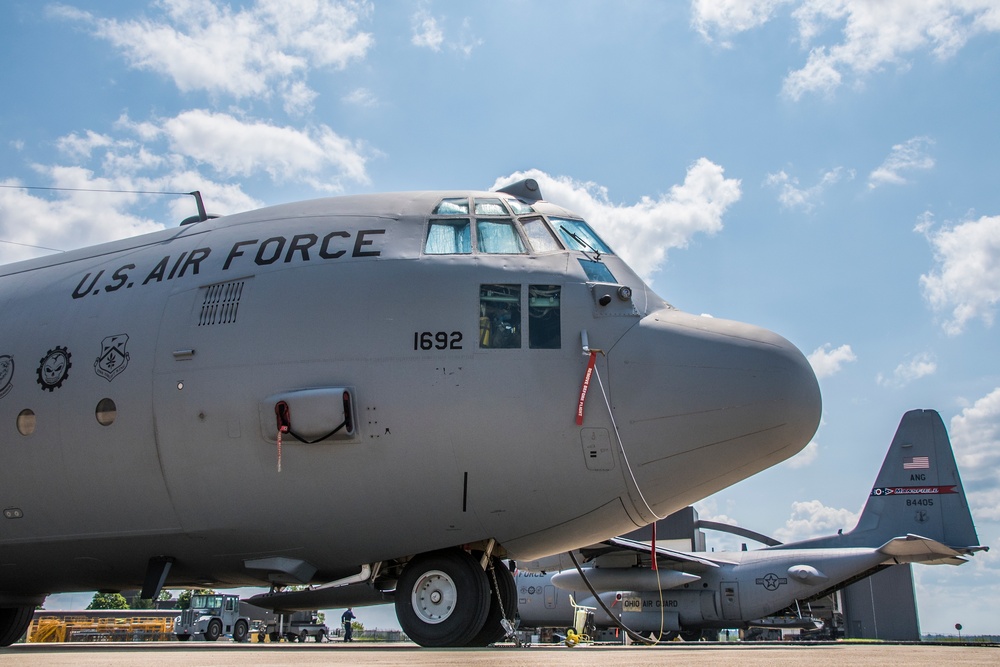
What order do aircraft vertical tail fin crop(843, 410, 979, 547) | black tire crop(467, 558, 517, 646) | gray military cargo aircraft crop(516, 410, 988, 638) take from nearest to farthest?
black tire crop(467, 558, 517, 646), gray military cargo aircraft crop(516, 410, 988, 638), aircraft vertical tail fin crop(843, 410, 979, 547)

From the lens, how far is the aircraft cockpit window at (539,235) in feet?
31.0

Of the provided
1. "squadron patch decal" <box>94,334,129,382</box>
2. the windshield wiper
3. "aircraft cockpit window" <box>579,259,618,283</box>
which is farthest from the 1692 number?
"squadron patch decal" <box>94,334,129,382</box>

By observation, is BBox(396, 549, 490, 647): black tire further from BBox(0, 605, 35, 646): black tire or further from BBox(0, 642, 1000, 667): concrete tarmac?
BBox(0, 605, 35, 646): black tire

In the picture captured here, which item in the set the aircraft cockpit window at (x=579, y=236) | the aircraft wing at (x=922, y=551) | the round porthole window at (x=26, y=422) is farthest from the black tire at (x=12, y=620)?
the aircraft wing at (x=922, y=551)

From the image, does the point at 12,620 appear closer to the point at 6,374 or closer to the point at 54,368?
the point at 6,374

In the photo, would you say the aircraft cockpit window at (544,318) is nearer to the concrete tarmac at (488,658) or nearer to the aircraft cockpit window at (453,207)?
the aircraft cockpit window at (453,207)

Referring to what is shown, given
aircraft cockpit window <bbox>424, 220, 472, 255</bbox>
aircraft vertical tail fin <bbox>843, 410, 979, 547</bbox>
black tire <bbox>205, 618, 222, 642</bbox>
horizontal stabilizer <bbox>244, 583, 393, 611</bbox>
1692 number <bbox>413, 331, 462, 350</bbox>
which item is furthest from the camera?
black tire <bbox>205, 618, 222, 642</bbox>

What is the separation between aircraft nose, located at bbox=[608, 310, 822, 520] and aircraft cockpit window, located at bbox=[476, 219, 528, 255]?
5.41 ft

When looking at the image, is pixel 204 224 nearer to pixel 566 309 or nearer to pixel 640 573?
pixel 566 309

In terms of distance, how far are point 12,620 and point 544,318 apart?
944cm

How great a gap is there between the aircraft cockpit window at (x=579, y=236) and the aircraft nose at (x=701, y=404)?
1.37m

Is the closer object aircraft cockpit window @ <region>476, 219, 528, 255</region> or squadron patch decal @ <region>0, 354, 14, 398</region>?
aircraft cockpit window @ <region>476, 219, 528, 255</region>

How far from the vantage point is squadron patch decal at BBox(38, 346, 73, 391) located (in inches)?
384

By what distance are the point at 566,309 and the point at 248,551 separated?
4.38 metres
